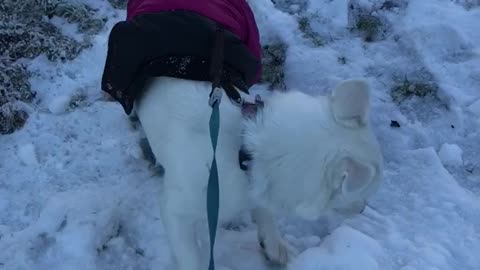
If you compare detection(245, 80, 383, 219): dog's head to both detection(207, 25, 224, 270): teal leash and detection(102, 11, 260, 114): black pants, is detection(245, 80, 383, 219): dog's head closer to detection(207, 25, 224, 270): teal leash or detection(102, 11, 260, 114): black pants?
detection(207, 25, 224, 270): teal leash

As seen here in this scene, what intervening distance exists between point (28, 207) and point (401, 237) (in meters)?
1.93

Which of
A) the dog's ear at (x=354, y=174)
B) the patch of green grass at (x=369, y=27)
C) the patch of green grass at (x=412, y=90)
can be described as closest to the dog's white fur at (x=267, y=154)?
the dog's ear at (x=354, y=174)

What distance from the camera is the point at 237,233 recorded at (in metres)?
3.18

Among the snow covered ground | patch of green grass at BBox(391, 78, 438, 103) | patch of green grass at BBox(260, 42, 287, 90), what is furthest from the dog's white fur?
patch of green grass at BBox(391, 78, 438, 103)

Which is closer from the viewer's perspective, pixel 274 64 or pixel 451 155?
pixel 451 155

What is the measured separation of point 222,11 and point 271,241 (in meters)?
1.15

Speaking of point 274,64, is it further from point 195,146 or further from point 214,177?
point 214,177

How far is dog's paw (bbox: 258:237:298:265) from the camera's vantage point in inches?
118

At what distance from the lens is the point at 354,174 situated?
7.38ft

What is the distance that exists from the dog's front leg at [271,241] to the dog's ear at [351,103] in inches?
33.1

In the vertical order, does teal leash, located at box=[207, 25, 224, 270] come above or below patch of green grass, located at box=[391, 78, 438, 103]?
above

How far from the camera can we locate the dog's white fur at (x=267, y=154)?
2.28 meters

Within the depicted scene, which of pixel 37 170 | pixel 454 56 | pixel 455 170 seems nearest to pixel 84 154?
pixel 37 170

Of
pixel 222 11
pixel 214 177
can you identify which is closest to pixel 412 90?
pixel 222 11
